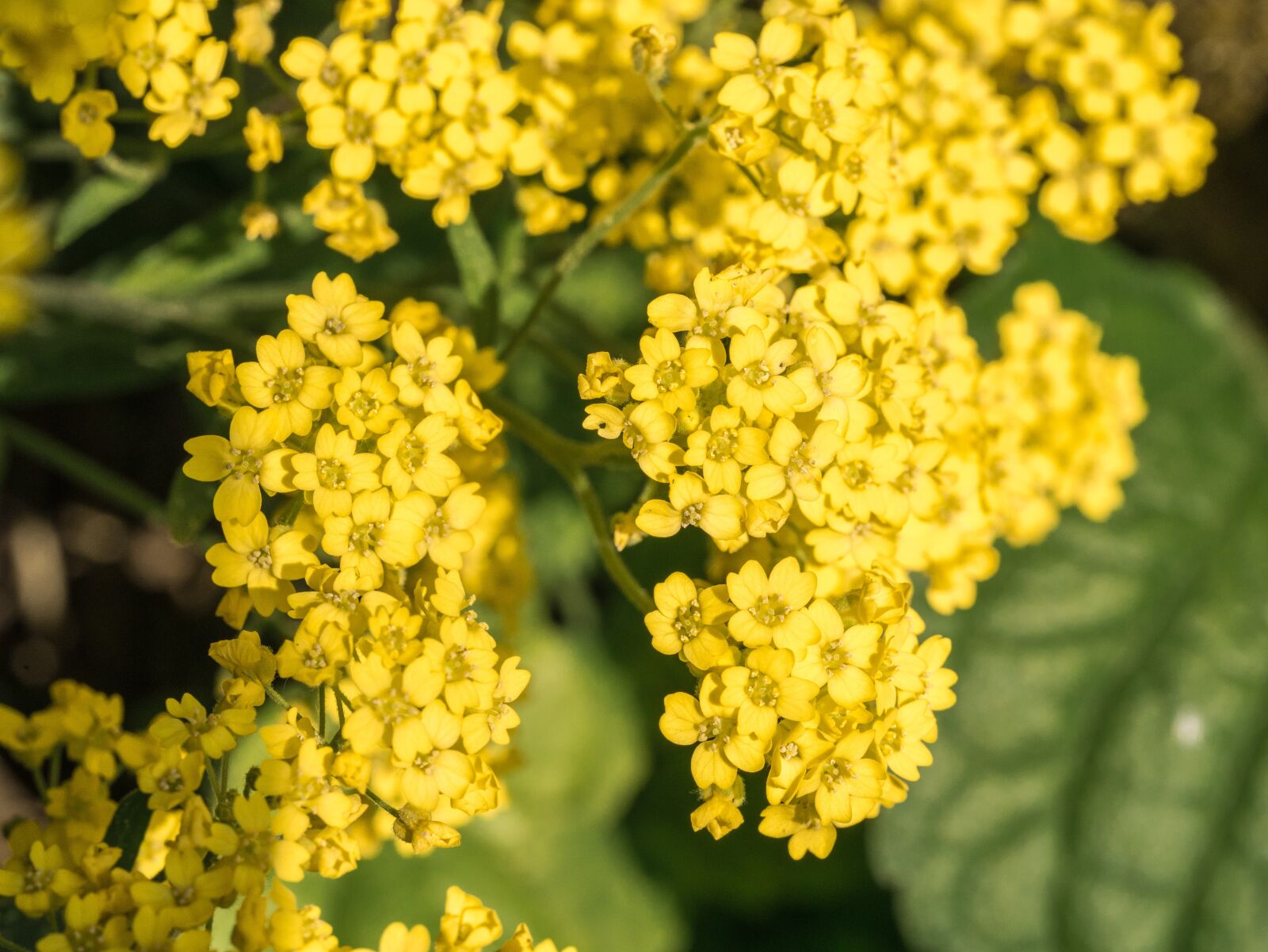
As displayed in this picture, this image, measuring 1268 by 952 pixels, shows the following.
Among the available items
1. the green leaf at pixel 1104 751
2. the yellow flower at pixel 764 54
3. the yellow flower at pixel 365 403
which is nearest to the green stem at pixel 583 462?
the yellow flower at pixel 365 403

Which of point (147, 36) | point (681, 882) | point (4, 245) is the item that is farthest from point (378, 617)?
point (681, 882)

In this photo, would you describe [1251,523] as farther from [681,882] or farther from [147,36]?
[147,36]

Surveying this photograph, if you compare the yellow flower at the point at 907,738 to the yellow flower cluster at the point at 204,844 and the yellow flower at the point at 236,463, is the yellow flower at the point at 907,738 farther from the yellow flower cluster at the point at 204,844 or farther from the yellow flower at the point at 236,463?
the yellow flower at the point at 236,463

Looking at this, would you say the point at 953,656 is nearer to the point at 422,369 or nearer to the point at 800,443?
the point at 800,443

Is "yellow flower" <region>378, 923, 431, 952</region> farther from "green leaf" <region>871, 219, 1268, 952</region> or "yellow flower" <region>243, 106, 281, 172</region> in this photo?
"green leaf" <region>871, 219, 1268, 952</region>

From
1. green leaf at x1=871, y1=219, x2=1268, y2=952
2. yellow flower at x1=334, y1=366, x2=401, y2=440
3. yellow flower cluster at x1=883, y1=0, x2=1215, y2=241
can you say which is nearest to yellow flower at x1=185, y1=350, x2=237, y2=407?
yellow flower at x1=334, y1=366, x2=401, y2=440

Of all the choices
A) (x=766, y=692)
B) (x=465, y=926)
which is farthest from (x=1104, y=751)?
(x=465, y=926)
